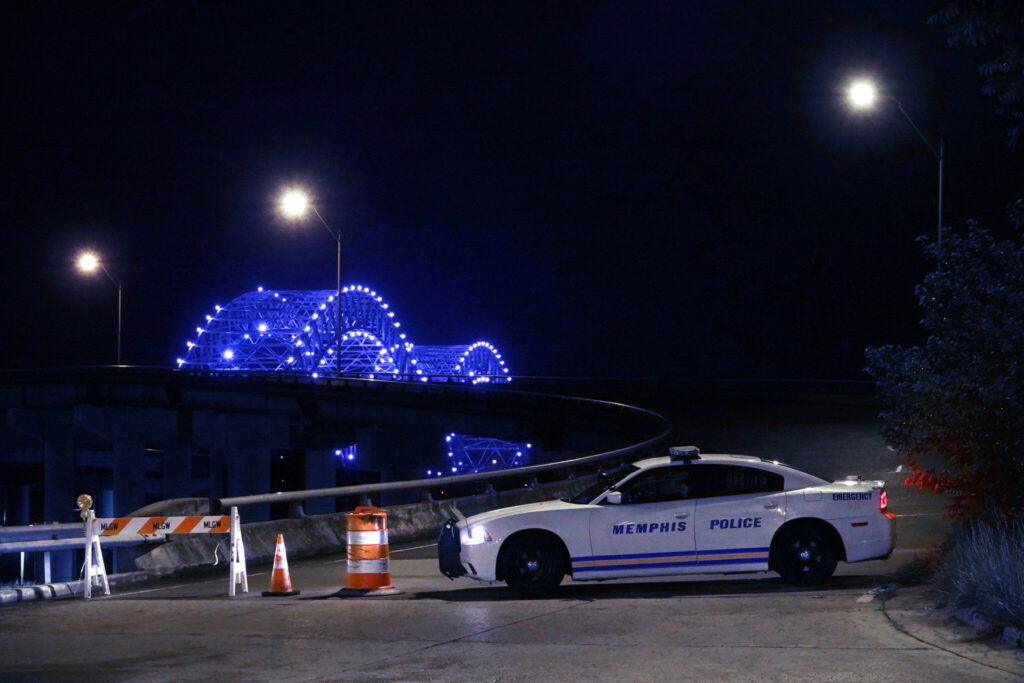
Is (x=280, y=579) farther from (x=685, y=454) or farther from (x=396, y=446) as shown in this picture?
(x=396, y=446)

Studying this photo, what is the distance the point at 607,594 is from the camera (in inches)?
497

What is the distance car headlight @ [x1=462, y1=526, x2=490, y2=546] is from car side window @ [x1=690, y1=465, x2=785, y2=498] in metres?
2.26

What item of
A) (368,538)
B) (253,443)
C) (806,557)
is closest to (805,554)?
(806,557)

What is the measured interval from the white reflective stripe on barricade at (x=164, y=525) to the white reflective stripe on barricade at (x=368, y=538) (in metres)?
1.94

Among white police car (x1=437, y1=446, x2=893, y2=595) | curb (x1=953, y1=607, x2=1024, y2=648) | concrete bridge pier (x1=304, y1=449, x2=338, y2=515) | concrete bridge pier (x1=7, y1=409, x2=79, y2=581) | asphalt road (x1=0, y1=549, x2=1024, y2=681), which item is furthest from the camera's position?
concrete bridge pier (x1=7, y1=409, x2=79, y2=581)

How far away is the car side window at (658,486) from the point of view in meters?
12.7

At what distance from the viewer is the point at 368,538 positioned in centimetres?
1345

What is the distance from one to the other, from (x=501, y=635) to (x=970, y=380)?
620cm

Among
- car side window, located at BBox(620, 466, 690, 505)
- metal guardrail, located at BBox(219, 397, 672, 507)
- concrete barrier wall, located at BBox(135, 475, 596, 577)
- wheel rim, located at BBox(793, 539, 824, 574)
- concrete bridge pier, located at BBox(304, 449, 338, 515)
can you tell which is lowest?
wheel rim, located at BBox(793, 539, 824, 574)

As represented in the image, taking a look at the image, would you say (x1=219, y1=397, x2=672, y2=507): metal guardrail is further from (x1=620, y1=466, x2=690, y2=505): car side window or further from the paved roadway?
(x1=620, y1=466, x2=690, y2=505): car side window

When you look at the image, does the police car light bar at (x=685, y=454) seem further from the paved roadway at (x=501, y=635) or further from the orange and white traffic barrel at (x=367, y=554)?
the orange and white traffic barrel at (x=367, y=554)

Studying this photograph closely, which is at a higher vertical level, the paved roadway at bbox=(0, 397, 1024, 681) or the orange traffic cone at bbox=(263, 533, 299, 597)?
the orange traffic cone at bbox=(263, 533, 299, 597)

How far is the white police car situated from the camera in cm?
1250

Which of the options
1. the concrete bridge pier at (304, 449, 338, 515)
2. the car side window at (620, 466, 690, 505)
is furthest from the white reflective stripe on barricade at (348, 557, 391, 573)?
the concrete bridge pier at (304, 449, 338, 515)
